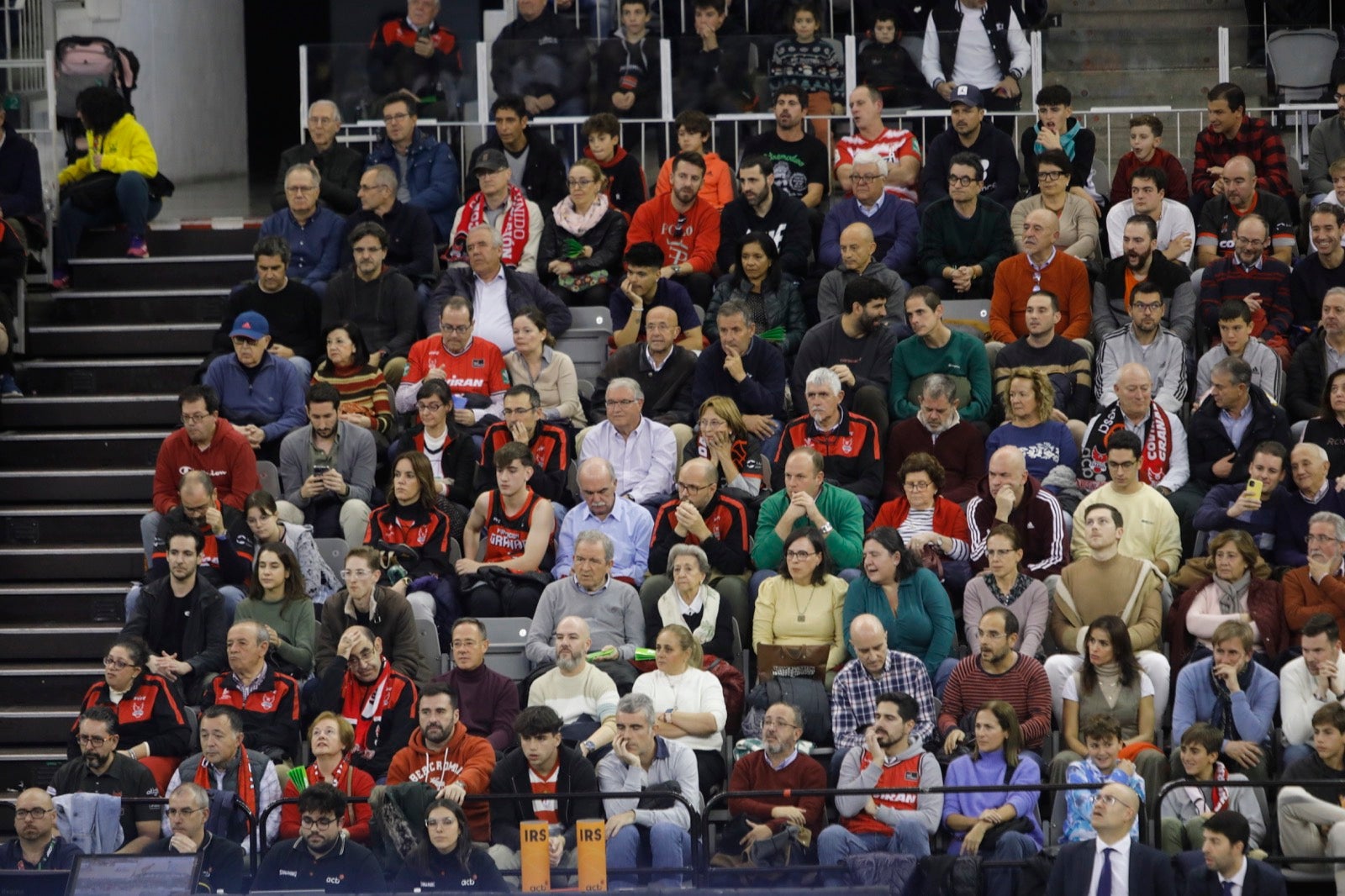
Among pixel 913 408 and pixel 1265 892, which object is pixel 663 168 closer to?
pixel 913 408

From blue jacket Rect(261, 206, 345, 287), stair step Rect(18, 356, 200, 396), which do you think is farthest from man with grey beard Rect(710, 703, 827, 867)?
stair step Rect(18, 356, 200, 396)

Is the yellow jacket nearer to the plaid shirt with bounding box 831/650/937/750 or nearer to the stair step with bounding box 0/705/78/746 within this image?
the stair step with bounding box 0/705/78/746

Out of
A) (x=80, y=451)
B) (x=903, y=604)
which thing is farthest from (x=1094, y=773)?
(x=80, y=451)

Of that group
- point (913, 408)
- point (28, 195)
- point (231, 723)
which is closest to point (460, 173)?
point (28, 195)

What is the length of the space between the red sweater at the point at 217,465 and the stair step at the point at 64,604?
0.85m

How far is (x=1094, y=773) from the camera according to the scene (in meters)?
9.15

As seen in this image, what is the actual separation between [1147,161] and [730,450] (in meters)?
3.71

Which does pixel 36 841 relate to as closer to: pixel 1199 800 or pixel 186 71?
pixel 1199 800

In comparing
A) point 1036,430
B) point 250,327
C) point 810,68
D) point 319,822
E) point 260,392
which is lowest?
point 319,822

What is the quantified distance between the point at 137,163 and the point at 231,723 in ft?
17.1

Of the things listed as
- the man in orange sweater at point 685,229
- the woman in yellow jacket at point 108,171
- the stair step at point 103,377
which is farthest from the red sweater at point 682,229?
the woman in yellow jacket at point 108,171

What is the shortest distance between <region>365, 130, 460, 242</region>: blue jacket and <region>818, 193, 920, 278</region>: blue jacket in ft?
7.74

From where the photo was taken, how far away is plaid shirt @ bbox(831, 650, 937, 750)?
9.62 metres

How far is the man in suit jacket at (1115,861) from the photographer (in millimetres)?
8688
